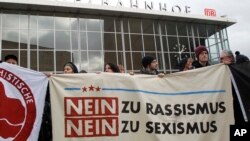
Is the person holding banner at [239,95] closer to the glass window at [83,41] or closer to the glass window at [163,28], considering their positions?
the glass window at [83,41]

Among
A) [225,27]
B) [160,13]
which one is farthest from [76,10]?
[225,27]

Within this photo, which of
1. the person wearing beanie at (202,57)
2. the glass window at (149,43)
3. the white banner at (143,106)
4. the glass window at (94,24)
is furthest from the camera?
the glass window at (149,43)

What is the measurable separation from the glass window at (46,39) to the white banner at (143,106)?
65.1ft

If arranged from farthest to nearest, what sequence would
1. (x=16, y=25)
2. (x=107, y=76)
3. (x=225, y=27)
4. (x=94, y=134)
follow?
(x=225, y=27), (x=16, y=25), (x=107, y=76), (x=94, y=134)

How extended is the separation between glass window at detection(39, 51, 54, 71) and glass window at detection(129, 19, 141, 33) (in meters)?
6.34

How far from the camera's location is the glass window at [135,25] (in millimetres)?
27344

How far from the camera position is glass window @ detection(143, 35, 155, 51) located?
27472 millimetres

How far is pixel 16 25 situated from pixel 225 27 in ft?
54.2

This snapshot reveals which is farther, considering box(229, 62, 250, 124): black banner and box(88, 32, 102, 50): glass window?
box(88, 32, 102, 50): glass window

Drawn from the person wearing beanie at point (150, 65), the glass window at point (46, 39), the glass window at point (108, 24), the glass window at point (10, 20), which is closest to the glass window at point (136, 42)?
the glass window at point (108, 24)

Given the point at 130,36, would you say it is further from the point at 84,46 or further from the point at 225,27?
the point at 225,27

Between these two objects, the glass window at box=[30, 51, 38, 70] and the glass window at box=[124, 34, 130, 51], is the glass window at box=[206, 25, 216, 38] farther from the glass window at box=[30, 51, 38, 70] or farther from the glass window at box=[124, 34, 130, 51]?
the glass window at box=[30, 51, 38, 70]

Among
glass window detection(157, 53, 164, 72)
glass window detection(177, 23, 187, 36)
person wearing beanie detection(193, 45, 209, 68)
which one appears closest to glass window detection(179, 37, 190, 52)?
glass window detection(177, 23, 187, 36)

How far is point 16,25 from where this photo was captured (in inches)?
944
